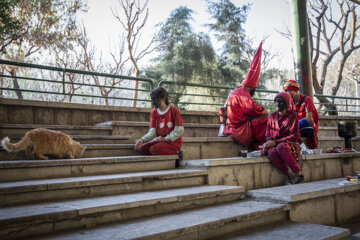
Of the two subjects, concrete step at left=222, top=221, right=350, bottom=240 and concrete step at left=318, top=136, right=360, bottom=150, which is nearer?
concrete step at left=222, top=221, right=350, bottom=240

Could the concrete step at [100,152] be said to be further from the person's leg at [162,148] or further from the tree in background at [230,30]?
the tree in background at [230,30]

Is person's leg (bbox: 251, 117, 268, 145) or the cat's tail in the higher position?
person's leg (bbox: 251, 117, 268, 145)

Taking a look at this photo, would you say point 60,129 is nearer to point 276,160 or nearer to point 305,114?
point 276,160

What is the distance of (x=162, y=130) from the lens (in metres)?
5.75

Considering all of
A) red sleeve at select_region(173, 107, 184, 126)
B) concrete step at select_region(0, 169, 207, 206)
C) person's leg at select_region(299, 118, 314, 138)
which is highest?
red sleeve at select_region(173, 107, 184, 126)

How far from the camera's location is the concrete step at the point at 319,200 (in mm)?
4051

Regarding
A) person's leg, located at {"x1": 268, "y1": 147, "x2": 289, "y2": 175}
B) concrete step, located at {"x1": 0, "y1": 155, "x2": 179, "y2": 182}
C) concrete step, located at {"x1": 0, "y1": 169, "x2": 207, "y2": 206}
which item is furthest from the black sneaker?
concrete step, located at {"x1": 0, "y1": 155, "x2": 179, "y2": 182}

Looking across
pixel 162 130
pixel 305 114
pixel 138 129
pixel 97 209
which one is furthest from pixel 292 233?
pixel 138 129

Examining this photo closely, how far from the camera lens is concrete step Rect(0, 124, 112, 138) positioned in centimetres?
560

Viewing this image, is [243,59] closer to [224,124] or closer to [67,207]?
[224,124]

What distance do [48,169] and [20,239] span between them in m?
1.43

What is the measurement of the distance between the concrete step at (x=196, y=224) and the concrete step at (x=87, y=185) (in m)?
0.71

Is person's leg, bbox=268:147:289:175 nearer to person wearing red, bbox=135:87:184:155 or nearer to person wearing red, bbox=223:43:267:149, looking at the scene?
person wearing red, bbox=223:43:267:149

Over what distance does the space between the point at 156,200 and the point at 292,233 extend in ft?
4.50
